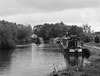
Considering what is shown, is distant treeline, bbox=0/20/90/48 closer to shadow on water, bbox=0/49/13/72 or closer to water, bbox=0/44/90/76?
shadow on water, bbox=0/49/13/72

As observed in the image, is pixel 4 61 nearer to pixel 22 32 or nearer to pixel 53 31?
pixel 22 32

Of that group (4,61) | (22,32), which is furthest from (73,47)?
(22,32)

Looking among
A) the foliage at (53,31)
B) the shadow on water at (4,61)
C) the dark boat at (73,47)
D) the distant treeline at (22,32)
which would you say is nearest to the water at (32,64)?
the shadow on water at (4,61)

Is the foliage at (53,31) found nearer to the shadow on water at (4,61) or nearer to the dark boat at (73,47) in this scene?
the dark boat at (73,47)

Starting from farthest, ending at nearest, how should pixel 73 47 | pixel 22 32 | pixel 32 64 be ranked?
pixel 22 32 → pixel 73 47 → pixel 32 64

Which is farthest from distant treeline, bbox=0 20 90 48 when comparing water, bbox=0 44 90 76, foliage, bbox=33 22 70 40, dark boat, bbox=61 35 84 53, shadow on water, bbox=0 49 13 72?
water, bbox=0 44 90 76

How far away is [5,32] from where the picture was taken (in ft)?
273

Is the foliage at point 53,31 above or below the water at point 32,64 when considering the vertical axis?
above

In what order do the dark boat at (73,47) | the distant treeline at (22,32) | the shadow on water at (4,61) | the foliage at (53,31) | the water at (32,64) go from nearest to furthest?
the water at (32,64)
the shadow on water at (4,61)
the dark boat at (73,47)
the distant treeline at (22,32)
the foliage at (53,31)

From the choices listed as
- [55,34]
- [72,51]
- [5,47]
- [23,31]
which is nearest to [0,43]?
[5,47]

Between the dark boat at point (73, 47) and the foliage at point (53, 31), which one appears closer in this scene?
the dark boat at point (73, 47)

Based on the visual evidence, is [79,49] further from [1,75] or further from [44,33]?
[44,33]

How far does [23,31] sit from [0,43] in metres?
50.1

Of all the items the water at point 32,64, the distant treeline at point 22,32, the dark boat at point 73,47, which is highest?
the distant treeline at point 22,32
